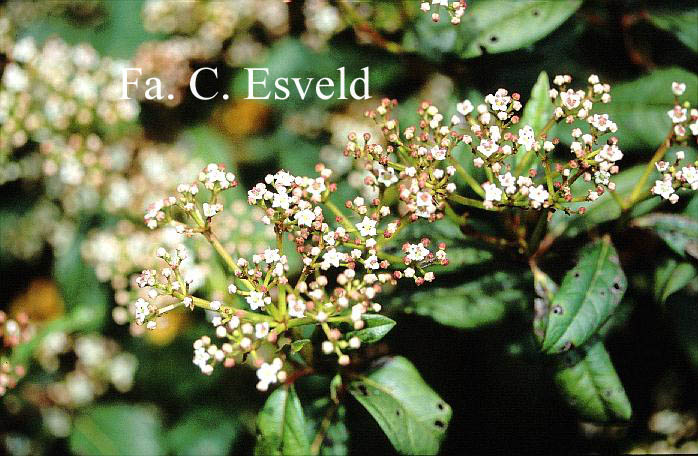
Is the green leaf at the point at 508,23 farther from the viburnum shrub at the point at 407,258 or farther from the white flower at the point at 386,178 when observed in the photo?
the white flower at the point at 386,178

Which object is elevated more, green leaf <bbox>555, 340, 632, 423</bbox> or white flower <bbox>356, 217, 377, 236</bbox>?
white flower <bbox>356, 217, 377, 236</bbox>

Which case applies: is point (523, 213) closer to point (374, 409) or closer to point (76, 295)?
point (374, 409)

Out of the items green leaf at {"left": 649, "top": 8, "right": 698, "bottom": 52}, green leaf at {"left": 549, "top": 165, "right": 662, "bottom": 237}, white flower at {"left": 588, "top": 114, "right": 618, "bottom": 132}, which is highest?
green leaf at {"left": 649, "top": 8, "right": 698, "bottom": 52}

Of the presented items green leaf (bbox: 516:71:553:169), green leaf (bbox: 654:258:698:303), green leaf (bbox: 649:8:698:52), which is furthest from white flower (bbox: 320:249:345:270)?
green leaf (bbox: 649:8:698:52)

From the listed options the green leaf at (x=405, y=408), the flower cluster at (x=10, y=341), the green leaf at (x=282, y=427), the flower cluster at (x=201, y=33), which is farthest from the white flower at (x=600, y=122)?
the flower cluster at (x=10, y=341)

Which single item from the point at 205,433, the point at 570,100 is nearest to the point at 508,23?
the point at 570,100

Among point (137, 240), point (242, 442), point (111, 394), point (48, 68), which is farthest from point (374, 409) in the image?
point (48, 68)

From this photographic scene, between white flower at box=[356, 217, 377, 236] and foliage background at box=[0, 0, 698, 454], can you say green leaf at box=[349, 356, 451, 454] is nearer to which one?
foliage background at box=[0, 0, 698, 454]

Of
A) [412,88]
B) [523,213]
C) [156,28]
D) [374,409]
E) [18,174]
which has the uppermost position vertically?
[156,28]
